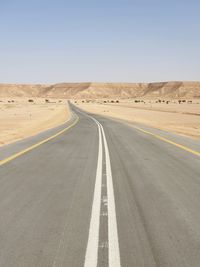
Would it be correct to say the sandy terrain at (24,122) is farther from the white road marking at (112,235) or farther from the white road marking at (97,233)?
the white road marking at (112,235)

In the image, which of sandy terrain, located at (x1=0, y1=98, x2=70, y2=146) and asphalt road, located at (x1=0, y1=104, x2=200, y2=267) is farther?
sandy terrain, located at (x1=0, y1=98, x2=70, y2=146)

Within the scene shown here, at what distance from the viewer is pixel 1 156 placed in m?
12.5

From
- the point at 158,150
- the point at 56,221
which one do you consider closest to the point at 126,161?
the point at 158,150

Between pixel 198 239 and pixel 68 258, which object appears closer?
pixel 68 258

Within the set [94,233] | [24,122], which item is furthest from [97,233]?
[24,122]

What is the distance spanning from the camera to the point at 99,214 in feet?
19.7

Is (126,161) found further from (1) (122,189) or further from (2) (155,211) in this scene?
(2) (155,211)

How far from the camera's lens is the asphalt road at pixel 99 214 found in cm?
434

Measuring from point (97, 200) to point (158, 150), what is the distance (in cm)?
816

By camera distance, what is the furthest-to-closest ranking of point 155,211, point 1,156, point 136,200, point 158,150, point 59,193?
point 158,150 → point 1,156 → point 59,193 → point 136,200 → point 155,211

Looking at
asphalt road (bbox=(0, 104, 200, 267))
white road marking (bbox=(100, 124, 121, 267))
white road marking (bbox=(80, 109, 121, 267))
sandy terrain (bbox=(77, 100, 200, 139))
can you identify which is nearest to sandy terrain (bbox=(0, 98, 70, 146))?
sandy terrain (bbox=(77, 100, 200, 139))

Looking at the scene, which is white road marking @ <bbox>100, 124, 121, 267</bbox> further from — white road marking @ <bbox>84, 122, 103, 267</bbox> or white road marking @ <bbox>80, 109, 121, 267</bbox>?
white road marking @ <bbox>84, 122, 103, 267</bbox>

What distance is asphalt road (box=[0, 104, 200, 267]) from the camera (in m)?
4.34

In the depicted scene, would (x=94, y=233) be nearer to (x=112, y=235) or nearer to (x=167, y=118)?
(x=112, y=235)
